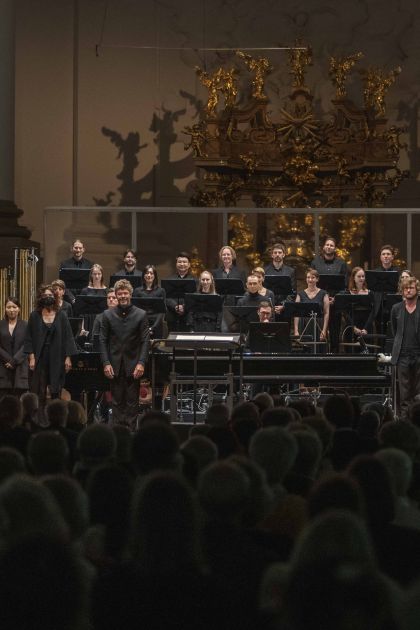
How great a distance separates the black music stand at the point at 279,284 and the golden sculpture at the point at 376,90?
4747mm

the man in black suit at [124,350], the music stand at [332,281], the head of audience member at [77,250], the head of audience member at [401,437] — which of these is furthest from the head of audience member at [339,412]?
the head of audience member at [77,250]

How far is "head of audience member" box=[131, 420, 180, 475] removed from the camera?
4.61 metres

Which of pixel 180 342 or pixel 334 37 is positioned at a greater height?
pixel 334 37

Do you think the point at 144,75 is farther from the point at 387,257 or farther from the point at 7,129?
the point at 387,257

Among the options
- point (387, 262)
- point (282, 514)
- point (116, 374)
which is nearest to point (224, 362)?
point (116, 374)

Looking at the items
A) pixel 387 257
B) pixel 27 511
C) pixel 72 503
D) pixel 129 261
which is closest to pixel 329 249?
pixel 387 257

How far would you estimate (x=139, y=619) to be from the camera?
288 centimetres

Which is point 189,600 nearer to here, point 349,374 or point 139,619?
point 139,619

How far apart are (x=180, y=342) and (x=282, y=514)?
689cm

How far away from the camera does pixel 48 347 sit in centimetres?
1222

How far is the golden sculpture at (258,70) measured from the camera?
1903cm

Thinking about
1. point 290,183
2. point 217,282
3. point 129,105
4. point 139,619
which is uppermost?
point 129,105

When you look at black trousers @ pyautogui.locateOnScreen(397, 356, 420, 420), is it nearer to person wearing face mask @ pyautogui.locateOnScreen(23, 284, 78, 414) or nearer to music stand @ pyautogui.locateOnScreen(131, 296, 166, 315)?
music stand @ pyautogui.locateOnScreen(131, 296, 166, 315)

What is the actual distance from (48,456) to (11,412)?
8.22 ft
